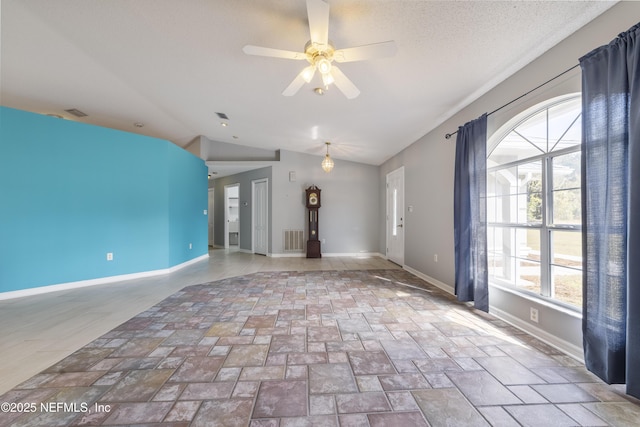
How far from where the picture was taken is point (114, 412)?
1.32 metres

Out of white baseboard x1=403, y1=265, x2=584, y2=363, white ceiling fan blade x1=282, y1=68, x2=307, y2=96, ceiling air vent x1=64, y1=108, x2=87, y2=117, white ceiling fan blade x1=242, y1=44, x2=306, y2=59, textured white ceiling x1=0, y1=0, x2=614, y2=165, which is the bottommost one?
white baseboard x1=403, y1=265, x2=584, y2=363

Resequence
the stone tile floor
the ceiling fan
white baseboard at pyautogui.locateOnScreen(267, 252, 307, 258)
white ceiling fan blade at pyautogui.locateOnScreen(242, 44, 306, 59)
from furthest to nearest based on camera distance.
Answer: white baseboard at pyautogui.locateOnScreen(267, 252, 307, 258), white ceiling fan blade at pyautogui.locateOnScreen(242, 44, 306, 59), the ceiling fan, the stone tile floor

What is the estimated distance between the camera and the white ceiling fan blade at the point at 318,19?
1.53 m

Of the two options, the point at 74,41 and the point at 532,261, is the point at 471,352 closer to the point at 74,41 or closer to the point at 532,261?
the point at 532,261

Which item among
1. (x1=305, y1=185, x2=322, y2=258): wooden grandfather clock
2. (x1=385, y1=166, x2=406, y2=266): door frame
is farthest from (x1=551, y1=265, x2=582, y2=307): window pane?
(x1=305, y1=185, x2=322, y2=258): wooden grandfather clock

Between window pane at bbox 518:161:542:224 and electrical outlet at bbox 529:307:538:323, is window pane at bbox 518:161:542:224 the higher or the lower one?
the higher one

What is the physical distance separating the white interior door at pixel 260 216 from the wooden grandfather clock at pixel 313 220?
122 cm

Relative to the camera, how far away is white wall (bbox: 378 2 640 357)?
1772 mm

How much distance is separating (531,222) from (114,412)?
11.6ft

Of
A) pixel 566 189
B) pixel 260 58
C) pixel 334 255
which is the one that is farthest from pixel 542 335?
pixel 334 255

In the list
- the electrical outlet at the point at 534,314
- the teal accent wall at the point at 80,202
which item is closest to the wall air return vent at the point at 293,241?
the teal accent wall at the point at 80,202

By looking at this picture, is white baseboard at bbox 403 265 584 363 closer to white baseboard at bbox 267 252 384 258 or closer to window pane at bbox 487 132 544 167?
window pane at bbox 487 132 544 167

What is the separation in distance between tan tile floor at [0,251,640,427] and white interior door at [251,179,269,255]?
360cm

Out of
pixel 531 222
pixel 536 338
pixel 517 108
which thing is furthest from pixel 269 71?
pixel 536 338
